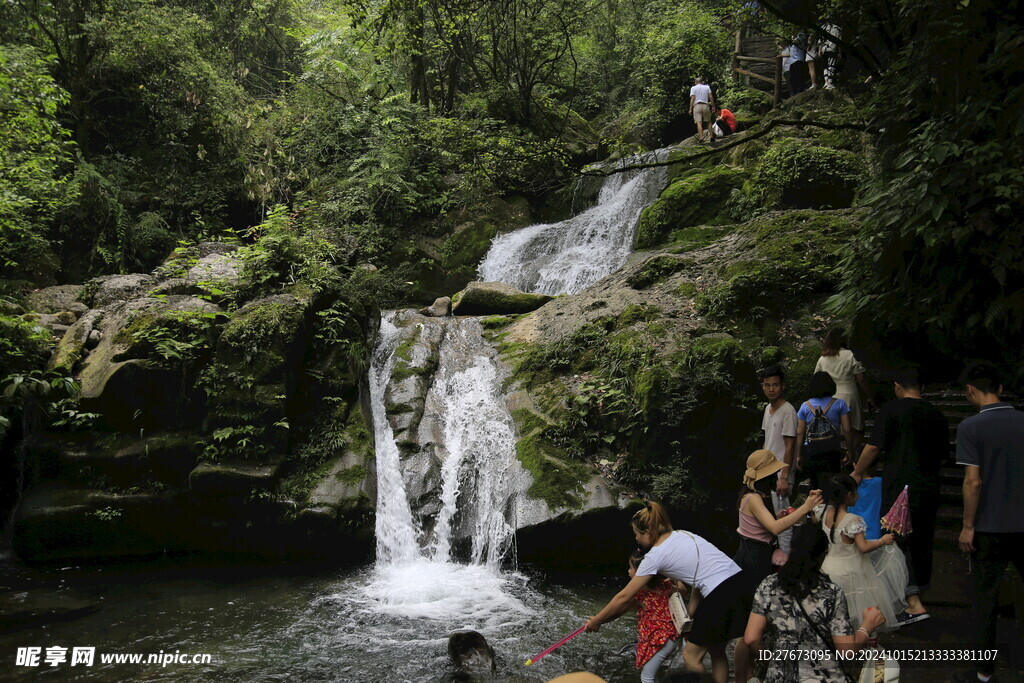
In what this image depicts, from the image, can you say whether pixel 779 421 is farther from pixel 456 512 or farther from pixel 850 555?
pixel 456 512

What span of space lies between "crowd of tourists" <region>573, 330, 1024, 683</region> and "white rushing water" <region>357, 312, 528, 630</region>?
132 inches

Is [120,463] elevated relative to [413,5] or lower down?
lower down

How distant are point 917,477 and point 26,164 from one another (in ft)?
43.6

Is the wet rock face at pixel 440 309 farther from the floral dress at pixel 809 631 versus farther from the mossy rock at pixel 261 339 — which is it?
the floral dress at pixel 809 631

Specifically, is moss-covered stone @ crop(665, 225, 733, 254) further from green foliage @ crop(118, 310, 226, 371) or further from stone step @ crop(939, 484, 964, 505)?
green foliage @ crop(118, 310, 226, 371)

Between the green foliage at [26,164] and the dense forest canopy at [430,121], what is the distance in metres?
0.05

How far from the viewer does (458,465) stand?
9.15 meters

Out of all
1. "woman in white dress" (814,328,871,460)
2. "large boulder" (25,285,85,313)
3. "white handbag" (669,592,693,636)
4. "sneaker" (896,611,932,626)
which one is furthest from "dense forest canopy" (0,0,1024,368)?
"white handbag" (669,592,693,636)

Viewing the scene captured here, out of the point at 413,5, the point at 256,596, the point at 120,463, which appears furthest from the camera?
the point at 413,5

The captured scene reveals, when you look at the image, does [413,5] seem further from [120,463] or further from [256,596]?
[256,596]

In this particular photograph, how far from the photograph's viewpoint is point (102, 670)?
18.5 ft

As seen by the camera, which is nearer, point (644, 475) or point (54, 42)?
point (644, 475)

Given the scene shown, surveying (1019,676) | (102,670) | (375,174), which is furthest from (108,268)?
(1019,676)

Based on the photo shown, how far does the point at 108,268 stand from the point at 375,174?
6593mm
